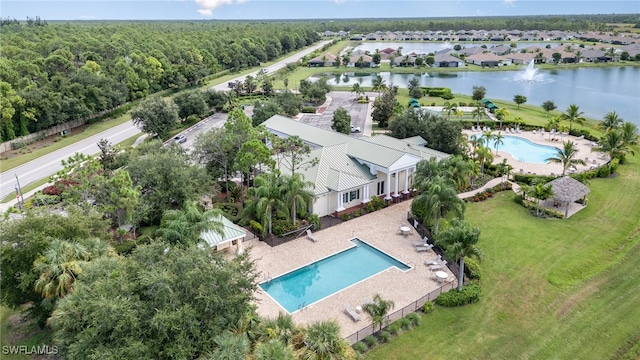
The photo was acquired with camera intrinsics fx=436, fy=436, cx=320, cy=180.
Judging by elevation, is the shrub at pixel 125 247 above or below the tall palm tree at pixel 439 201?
below

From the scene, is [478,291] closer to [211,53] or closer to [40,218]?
[40,218]

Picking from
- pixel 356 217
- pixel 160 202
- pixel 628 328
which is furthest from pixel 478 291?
pixel 160 202

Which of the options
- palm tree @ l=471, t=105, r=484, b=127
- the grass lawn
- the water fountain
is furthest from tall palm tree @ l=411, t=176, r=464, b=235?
the water fountain

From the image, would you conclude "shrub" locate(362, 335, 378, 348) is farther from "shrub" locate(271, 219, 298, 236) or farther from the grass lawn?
"shrub" locate(271, 219, 298, 236)

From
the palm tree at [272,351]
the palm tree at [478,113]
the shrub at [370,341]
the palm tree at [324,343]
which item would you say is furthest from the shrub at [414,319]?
the palm tree at [478,113]

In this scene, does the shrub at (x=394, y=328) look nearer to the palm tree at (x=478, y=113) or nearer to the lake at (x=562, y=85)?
the palm tree at (x=478, y=113)

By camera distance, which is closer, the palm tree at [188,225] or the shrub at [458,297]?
the shrub at [458,297]

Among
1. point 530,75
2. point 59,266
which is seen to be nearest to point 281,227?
point 59,266
